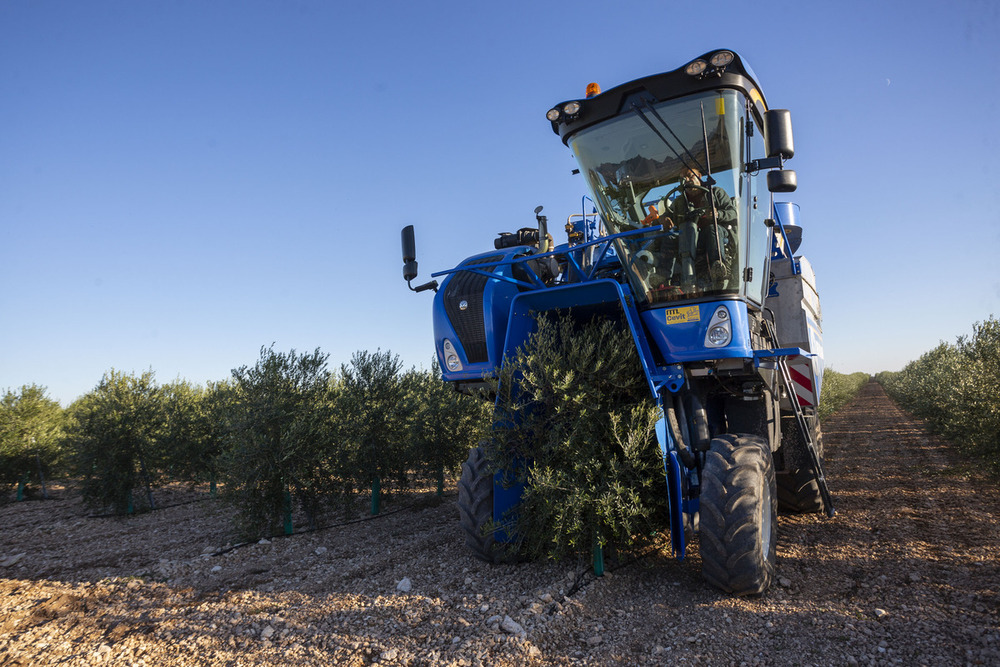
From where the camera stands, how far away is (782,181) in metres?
4.04

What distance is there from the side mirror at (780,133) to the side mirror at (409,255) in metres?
3.00

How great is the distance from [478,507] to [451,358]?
1.46 m

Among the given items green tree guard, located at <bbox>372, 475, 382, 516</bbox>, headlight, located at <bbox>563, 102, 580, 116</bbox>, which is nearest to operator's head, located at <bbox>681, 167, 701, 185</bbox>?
headlight, located at <bbox>563, 102, 580, 116</bbox>

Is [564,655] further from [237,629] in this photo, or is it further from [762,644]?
[237,629]

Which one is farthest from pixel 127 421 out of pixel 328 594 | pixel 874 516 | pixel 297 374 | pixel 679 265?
pixel 874 516

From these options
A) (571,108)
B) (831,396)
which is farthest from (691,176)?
(831,396)

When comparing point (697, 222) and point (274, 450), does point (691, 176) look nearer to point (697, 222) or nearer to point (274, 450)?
point (697, 222)

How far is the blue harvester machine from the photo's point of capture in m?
4.07

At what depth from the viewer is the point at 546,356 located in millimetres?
4562

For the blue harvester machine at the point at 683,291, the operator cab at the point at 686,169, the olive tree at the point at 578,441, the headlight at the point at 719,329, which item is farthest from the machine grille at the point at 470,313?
the headlight at the point at 719,329

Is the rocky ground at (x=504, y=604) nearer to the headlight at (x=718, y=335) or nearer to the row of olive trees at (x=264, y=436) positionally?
the row of olive trees at (x=264, y=436)

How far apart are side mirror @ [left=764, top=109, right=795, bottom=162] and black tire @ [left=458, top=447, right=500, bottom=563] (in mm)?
3378

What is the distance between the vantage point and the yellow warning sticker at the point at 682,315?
427cm

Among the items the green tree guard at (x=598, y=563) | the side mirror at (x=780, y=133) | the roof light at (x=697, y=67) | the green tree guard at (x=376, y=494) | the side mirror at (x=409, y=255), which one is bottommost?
the green tree guard at (x=376, y=494)
